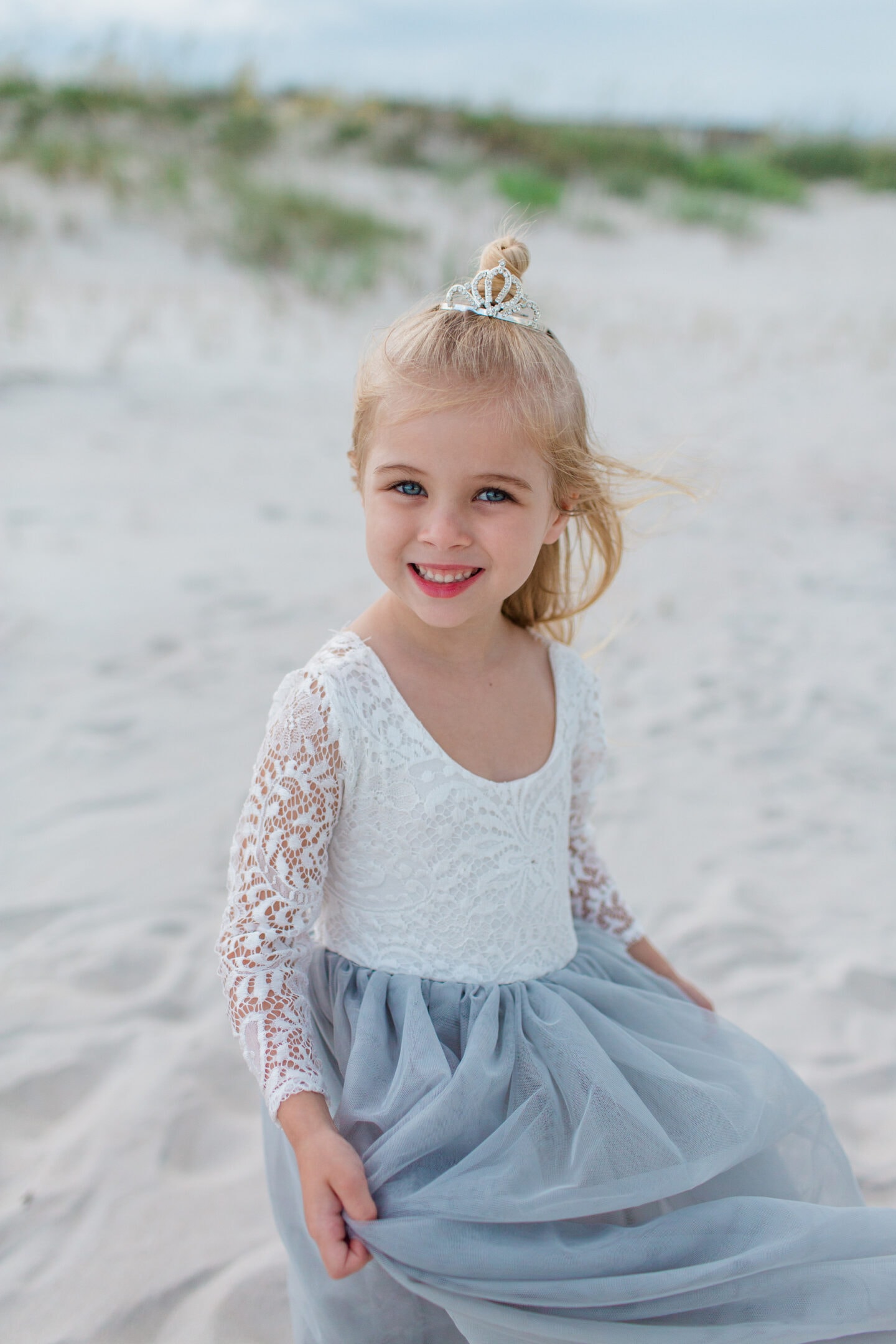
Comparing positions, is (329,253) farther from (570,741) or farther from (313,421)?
(570,741)

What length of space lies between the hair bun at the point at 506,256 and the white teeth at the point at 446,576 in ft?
1.29

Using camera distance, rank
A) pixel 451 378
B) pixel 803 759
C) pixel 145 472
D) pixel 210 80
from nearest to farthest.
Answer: pixel 451 378 < pixel 803 759 < pixel 145 472 < pixel 210 80

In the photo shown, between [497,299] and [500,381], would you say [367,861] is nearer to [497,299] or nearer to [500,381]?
[500,381]

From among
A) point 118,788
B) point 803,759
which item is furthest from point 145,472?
point 803,759

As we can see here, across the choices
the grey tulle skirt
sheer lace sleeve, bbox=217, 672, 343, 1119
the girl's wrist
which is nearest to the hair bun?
sheer lace sleeve, bbox=217, 672, 343, 1119

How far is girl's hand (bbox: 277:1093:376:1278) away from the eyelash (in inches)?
28.5

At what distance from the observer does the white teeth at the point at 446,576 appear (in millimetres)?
1346

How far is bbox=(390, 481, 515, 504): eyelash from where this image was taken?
1333mm

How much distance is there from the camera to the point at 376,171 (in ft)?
33.9

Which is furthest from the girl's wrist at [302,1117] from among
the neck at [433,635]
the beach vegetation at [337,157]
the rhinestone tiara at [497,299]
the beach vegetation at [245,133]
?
the beach vegetation at [245,133]

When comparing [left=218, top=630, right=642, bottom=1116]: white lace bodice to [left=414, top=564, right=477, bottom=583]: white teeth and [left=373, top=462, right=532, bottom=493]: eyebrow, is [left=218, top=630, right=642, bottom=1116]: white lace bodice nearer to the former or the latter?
[left=414, top=564, right=477, bottom=583]: white teeth

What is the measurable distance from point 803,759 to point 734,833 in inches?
A: 21.3

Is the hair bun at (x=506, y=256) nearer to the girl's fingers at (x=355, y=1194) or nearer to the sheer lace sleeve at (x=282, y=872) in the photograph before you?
the sheer lace sleeve at (x=282, y=872)

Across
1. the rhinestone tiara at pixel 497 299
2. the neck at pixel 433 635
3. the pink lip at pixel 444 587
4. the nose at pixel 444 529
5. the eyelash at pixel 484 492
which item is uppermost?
the rhinestone tiara at pixel 497 299
